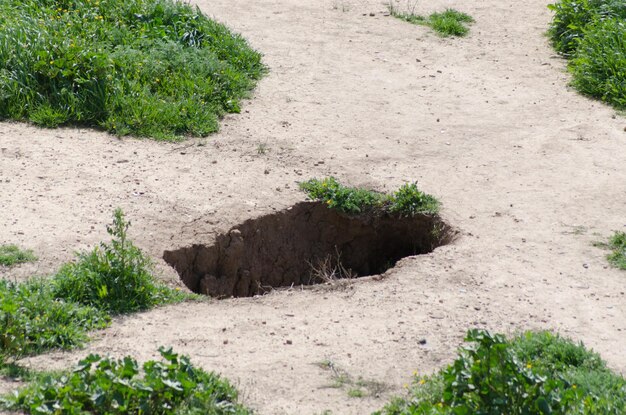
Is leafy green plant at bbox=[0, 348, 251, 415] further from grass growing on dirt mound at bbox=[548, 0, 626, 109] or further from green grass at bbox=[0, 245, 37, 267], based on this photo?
grass growing on dirt mound at bbox=[548, 0, 626, 109]

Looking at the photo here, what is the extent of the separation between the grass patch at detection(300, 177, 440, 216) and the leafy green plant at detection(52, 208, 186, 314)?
1.84 meters

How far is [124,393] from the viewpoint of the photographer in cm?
461

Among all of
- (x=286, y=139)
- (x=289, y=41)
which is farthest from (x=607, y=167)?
(x=289, y=41)

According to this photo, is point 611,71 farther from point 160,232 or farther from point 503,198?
point 160,232

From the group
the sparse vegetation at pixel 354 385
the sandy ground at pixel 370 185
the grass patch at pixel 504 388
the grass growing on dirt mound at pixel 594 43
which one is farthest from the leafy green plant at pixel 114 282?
the grass growing on dirt mound at pixel 594 43

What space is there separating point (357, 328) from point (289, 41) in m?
5.78

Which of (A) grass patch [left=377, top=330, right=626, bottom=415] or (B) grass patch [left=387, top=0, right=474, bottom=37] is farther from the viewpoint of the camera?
(B) grass patch [left=387, top=0, right=474, bottom=37]

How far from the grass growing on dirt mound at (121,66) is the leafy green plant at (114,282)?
2.57m

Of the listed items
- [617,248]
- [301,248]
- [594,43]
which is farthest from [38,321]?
[594,43]

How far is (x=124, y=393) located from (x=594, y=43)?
719 cm

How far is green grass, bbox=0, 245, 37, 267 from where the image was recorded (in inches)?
249

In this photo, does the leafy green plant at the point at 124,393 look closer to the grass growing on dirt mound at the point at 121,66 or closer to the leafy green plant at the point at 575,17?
the grass growing on dirt mound at the point at 121,66

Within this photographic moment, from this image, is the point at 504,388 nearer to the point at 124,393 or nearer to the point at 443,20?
the point at 124,393

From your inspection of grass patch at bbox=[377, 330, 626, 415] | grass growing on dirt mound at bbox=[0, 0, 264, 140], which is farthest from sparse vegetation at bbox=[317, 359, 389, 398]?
grass growing on dirt mound at bbox=[0, 0, 264, 140]
